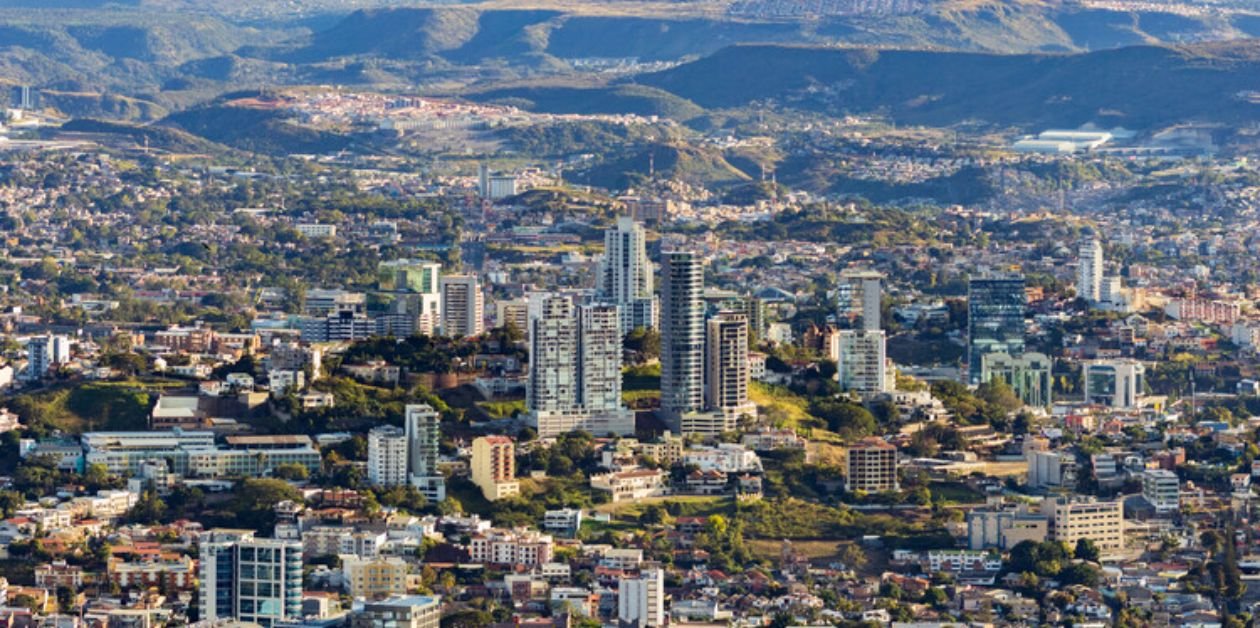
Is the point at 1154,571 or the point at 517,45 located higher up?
the point at 517,45

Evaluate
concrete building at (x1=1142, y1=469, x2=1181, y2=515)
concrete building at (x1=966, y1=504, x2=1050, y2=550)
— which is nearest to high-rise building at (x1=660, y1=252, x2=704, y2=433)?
concrete building at (x1=1142, y1=469, x2=1181, y2=515)

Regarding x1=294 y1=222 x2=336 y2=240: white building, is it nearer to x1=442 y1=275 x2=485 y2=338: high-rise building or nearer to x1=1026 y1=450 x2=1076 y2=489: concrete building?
x1=442 y1=275 x2=485 y2=338: high-rise building

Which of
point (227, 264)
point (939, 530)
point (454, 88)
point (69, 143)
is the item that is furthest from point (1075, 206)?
point (939, 530)

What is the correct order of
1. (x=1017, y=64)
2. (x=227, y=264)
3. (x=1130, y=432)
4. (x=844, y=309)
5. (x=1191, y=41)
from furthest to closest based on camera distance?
(x=1191, y=41)
(x=1017, y=64)
(x=227, y=264)
(x=844, y=309)
(x=1130, y=432)

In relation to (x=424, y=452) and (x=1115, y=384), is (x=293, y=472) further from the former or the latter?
(x=1115, y=384)

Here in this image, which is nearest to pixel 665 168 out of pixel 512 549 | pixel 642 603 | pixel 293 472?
pixel 293 472

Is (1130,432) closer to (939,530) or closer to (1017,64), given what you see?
(939,530)

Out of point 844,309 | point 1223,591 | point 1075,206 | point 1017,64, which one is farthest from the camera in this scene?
point 1017,64
